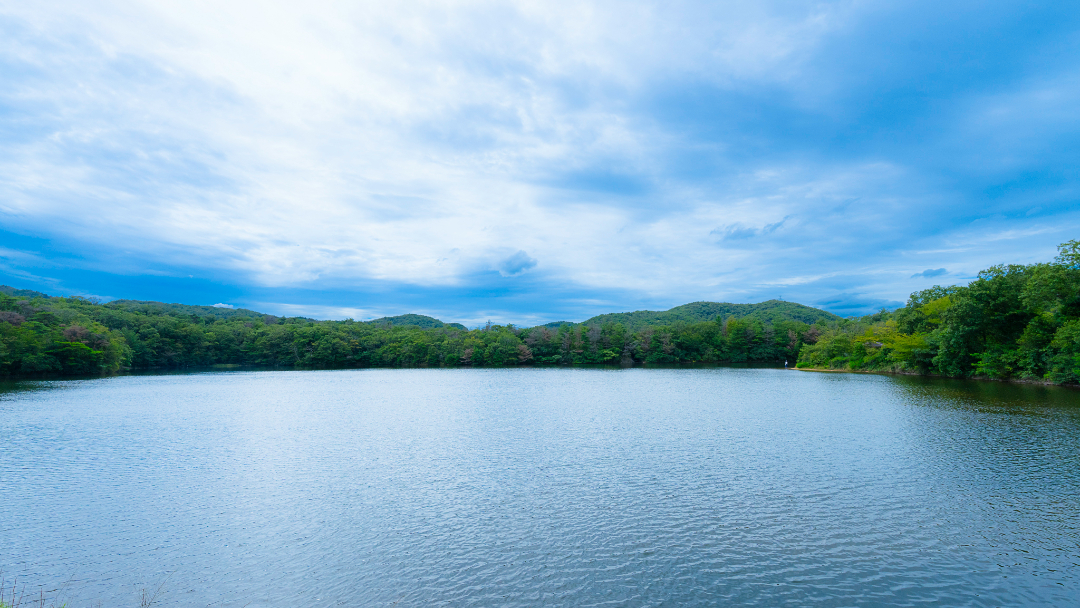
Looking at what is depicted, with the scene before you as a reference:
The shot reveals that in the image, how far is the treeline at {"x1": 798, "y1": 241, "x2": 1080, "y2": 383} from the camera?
34844mm

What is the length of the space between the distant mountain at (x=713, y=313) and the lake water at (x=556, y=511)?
137 meters

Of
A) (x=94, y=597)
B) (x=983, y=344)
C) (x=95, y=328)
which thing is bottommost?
(x=94, y=597)

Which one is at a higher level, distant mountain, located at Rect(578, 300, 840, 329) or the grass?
distant mountain, located at Rect(578, 300, 840, 329)

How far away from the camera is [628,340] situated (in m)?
110

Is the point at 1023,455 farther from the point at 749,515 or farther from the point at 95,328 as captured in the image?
the point at 95,328

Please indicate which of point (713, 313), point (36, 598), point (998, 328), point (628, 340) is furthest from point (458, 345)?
point (713, 313)

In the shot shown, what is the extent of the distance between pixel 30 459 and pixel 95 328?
69081 mm

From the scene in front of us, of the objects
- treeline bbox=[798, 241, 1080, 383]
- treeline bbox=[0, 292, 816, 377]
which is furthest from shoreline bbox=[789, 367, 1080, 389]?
treeline bbox=[0, 292, 816, 377]

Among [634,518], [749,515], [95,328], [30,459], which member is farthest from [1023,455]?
[95,328]

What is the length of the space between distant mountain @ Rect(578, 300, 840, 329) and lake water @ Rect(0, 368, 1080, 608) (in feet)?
450

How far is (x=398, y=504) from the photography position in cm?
1357

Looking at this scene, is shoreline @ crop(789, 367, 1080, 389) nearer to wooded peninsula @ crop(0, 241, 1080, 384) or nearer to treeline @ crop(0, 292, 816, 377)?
A: wooded peninsula @ crop(0, 241, 1080, 384)

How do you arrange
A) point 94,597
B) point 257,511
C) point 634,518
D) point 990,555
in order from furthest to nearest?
1. point 257,511
2. point 634,518
3. point 990,555
4. point 94,597

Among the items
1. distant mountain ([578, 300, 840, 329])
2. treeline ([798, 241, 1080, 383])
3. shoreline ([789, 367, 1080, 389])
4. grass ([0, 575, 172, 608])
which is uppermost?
distant mountain ([578, 300, 840, 329])
